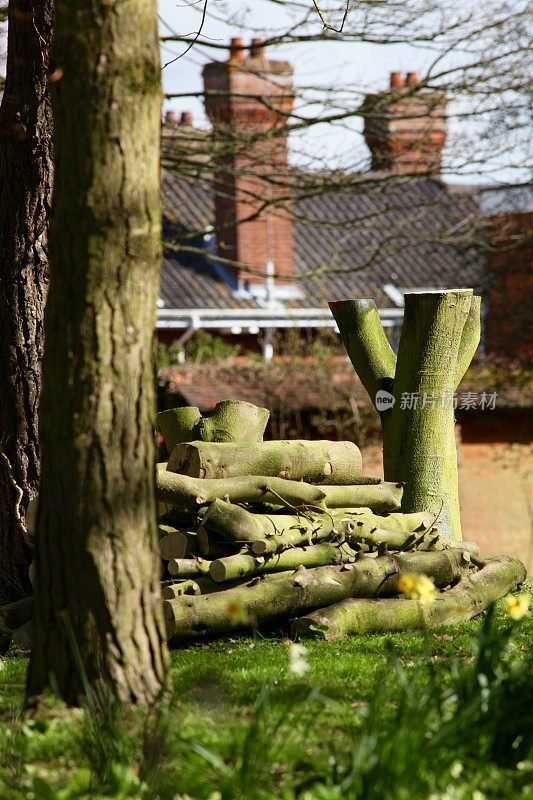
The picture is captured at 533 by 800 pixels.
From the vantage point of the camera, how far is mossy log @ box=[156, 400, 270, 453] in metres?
7.71

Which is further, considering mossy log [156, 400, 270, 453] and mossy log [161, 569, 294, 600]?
mossy log [156, 400, 270, 453]

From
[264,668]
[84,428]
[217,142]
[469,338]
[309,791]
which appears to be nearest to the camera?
[309,791]

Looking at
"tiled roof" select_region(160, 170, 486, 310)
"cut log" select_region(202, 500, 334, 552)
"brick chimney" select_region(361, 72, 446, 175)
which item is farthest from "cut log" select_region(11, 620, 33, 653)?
"tiled roof" select_region(160, 170, 486, 310)

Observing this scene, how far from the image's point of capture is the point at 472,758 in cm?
375

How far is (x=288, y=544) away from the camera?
22.5 feet

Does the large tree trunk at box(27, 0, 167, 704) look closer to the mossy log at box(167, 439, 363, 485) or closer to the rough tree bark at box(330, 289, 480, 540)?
the mossy log at box(167, 439, 363, 485)

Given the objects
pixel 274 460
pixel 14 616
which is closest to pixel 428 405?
pixel 274 460

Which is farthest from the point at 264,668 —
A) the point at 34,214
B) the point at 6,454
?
the point at 34,214

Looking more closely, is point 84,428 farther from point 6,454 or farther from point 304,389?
point 304,389

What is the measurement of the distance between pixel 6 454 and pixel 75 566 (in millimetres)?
3887

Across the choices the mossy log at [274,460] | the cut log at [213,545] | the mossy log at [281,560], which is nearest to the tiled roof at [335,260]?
the mossy log at [274,460]

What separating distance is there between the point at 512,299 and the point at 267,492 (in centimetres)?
1927

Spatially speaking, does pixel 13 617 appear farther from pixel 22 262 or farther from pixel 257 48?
pixel 257 48

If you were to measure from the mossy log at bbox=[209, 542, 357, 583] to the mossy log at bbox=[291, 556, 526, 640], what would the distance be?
319 millimetres
